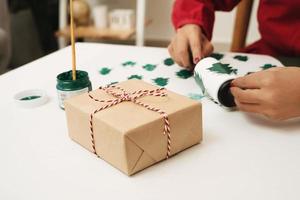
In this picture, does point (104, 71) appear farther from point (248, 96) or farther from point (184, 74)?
point (248, 96)

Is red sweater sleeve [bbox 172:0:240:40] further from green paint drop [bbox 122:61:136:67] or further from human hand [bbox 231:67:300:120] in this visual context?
human hand [bbox 231:67:300:120]

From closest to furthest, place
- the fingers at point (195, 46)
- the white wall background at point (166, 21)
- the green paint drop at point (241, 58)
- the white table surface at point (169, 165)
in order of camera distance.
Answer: the white table surface at point (169, 165), the fingers at point (195, 46), the green paint drop at point (241, 58), the white wall background at point (166, 21)

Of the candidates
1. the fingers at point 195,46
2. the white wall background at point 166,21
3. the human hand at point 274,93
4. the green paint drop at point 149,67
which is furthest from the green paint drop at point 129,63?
the white wall background at point 166,21

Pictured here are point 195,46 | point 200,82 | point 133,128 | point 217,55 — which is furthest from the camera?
point 217,55

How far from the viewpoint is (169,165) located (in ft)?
1.75

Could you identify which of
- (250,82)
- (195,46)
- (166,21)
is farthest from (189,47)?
(166,21)

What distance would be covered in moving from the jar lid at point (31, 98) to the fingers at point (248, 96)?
39 centimetres

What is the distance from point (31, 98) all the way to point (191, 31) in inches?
17.0

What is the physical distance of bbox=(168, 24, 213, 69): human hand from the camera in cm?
87

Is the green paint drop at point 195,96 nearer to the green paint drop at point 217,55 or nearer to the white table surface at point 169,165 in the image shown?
the white table surface at point 169,165

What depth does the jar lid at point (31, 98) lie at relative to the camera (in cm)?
72

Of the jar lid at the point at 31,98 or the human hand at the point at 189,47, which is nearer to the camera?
the jar lid at the point at 31,98

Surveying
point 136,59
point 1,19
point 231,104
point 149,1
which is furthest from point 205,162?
point 149,1

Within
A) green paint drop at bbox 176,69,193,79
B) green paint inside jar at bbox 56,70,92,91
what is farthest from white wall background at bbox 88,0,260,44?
green paint inside jar at bbox 56,70,92,91
